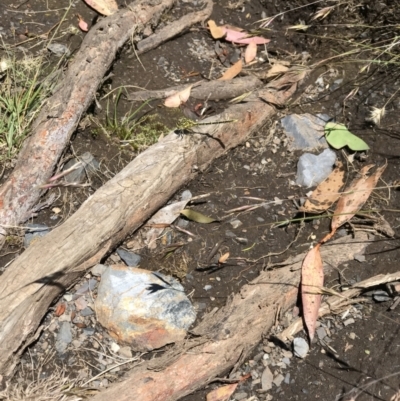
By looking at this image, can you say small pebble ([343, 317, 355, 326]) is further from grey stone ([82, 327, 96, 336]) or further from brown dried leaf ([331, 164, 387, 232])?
grey stone ([82, 327, 96, 336])

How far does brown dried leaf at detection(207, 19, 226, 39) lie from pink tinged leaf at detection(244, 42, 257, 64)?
18cm

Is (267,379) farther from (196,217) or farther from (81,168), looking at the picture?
(81,168)

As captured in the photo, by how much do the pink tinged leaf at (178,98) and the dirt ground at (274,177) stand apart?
6 centimetres

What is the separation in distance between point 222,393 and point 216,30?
7.46ft

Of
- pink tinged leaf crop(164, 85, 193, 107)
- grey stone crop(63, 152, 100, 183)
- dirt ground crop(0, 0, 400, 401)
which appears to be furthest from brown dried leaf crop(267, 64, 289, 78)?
grey stone crop(63, 152, 100, 183)

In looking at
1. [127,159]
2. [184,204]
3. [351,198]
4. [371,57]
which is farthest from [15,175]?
[371,57]

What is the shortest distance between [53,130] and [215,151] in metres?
0.82

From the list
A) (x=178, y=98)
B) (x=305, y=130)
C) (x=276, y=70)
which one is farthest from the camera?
(x=276, y=70)

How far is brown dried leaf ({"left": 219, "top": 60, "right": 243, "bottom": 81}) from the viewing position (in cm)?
374

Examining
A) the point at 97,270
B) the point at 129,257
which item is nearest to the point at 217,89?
the point at 129,257

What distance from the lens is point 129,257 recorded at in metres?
2.97

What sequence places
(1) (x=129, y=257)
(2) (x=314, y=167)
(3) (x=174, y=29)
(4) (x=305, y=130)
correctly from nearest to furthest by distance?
(1) (x=129, y=257) → (2) (x=314, y=167) → (4) (x=305, y=130) → (3) (x=174, y=29)

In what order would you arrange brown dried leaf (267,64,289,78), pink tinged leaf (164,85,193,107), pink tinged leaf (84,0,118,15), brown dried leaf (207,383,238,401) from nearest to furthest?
brown dried leaf (207,383,238,401), pink tinged leaf (164,85,193,107), brown dried leaf (267,64,289,78), pink tinged leaf (84,0,118,15)

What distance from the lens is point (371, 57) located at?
11.8 feet
